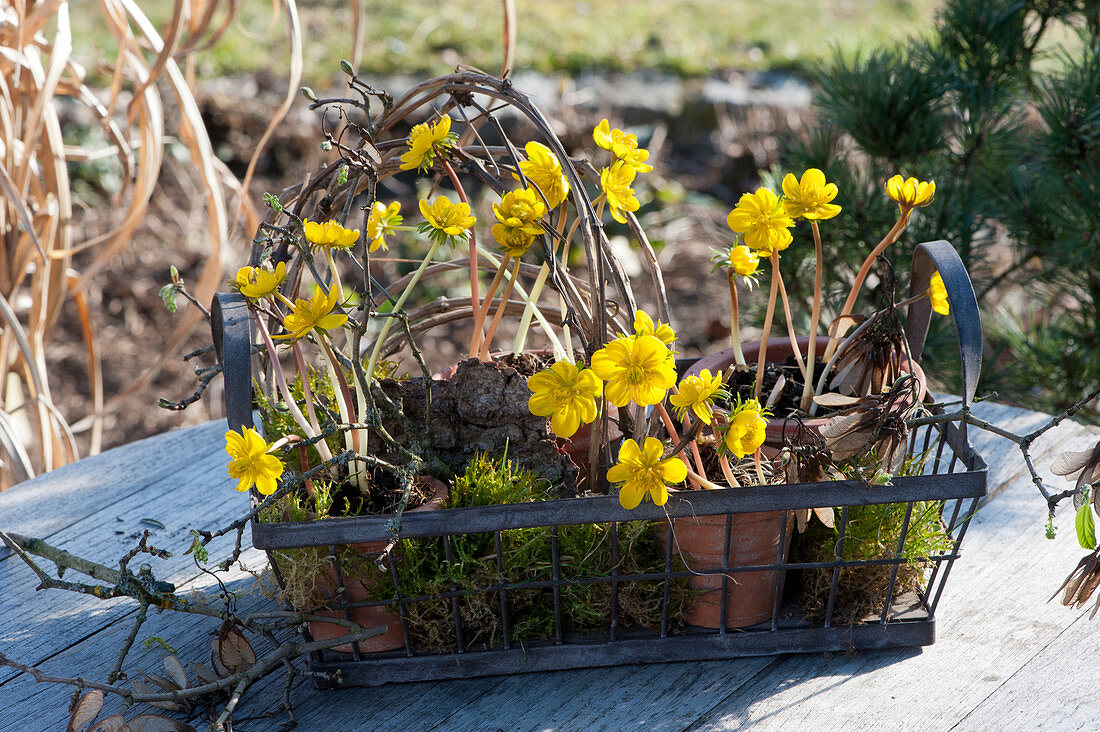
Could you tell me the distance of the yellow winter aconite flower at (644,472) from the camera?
25.5 inches

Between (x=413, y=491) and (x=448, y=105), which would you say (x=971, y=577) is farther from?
(x=448, y=105)

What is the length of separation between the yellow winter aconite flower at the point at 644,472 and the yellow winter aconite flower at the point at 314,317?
0.24m

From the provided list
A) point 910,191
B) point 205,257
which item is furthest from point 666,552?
point 205,257

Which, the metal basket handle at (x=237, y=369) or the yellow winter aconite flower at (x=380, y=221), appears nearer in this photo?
the metal basket handle at (x=237, y=369)

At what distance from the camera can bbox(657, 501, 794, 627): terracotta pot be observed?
76cm

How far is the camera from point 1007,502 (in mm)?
1059

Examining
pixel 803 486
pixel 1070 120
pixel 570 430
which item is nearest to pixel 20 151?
pixel 570 430

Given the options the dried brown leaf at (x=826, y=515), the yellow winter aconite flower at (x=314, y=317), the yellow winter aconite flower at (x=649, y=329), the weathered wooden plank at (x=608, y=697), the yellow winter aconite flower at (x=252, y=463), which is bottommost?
the weathered wooden plank at (x=608, y=697)

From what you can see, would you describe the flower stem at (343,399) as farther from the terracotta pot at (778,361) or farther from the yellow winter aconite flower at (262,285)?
the terracotta pot at (778,361)

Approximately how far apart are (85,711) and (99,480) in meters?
0.55

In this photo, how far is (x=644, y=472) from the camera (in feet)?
2.15

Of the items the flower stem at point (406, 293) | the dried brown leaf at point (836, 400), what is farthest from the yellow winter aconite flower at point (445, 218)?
the dried brown leaf at point (836, 400)

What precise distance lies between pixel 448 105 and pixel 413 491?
0.34 meters

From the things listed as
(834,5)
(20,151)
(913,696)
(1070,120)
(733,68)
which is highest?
(834,5)
